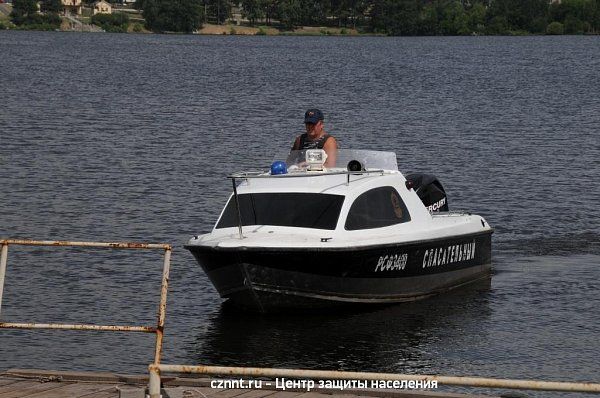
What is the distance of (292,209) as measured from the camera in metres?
20.0

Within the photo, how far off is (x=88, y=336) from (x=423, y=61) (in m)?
123

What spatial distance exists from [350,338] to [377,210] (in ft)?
7.26

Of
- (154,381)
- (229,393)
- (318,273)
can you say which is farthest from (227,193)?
(154,381)

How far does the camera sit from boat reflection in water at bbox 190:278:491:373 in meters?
18.2

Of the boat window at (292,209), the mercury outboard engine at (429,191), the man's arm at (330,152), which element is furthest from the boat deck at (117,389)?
the mercury outboard engine at (429,191)

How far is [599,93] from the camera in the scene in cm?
8719

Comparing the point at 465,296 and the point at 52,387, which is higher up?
the point at 52,387

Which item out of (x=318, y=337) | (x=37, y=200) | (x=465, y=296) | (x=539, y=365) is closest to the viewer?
(x=539, y=365)

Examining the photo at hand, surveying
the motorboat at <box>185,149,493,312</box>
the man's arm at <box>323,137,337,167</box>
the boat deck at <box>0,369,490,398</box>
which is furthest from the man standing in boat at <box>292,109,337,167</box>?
the boat deck at <box>0,369,490,398</box>

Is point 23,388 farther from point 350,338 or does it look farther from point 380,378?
point 350,338

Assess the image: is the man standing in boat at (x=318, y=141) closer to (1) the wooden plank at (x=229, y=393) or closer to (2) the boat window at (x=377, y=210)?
(2) the boat window at (x=377, y=210)

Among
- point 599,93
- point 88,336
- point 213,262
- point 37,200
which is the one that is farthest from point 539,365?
point 599,93

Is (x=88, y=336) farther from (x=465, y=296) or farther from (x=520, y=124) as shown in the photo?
(x=520, y=124)

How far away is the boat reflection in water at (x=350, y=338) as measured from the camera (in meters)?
18.2
